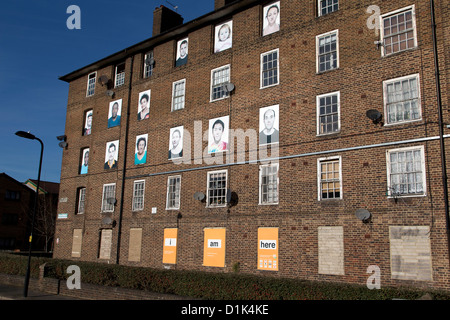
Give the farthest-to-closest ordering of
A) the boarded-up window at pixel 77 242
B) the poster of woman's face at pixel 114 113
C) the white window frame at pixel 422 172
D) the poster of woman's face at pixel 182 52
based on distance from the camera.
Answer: the boarded-up window at pixel 77 242 < the poster of woman's face at pixel 114 113 < the poster of woman's face at pixel 182 52 < the white window frame at pixel 422 172

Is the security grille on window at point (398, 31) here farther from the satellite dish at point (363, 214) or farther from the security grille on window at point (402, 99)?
the satellite dish at point (363, 214)

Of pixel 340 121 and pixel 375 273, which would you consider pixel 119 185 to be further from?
pixel 375 273

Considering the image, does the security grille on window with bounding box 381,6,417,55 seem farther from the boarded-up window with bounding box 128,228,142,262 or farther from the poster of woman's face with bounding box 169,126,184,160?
the boarded-up window with bounding box 128,228,142,262

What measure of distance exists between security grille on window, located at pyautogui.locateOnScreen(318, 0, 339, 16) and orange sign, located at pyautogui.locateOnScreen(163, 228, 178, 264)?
12.8 m

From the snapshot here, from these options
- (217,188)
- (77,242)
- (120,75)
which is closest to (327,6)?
(217,188)

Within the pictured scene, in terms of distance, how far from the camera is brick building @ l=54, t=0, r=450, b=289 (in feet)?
50.4

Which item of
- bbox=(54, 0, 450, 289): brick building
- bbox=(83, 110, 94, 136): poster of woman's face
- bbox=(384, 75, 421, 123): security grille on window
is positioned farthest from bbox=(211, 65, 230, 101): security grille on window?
bbox=(83, 110, 94, 136): poster of woman's face

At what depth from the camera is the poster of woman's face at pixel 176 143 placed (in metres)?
22.9

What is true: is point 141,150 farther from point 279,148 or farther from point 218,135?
point 279,148

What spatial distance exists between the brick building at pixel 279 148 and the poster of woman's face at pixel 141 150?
94 millimetres

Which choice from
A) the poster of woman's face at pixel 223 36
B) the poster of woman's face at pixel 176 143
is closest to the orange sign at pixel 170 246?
the poster of woman's face at pixel 176 143

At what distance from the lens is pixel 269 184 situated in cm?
1914

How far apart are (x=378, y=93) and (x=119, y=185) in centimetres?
1599

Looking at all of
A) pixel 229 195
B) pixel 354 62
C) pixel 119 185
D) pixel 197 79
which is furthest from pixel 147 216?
pixel 354 62
